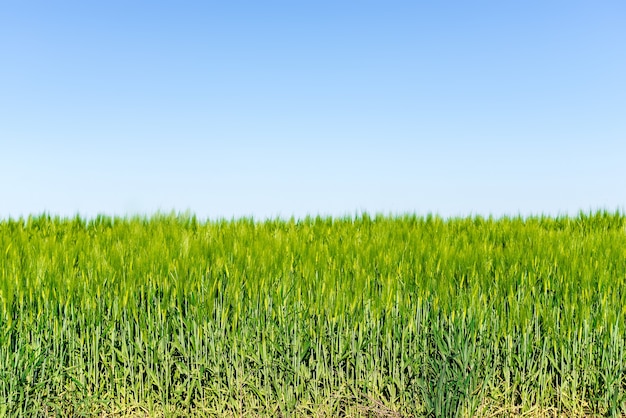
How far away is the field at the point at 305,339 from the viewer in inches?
122

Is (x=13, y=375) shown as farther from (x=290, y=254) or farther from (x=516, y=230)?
(x=516, y=230)

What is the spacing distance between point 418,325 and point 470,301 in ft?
1.06

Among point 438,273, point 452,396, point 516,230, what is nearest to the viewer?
point 452,396

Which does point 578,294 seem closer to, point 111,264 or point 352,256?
point 352,256

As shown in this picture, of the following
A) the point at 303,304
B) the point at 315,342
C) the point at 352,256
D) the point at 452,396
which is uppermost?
the point at 352,256

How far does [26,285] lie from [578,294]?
125 inches

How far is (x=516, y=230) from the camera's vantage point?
5.43 metres

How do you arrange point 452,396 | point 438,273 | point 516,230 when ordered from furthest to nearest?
point 516,230, point 438,273, point 452,396

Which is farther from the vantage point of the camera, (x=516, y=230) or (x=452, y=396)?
(x=516, y=230)

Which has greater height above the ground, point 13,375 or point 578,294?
point 578,294

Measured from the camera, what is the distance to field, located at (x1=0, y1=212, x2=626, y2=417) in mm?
3094

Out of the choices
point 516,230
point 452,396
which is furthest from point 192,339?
point 516,230

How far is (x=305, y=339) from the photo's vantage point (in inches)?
122

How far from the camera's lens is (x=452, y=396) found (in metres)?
3.07
